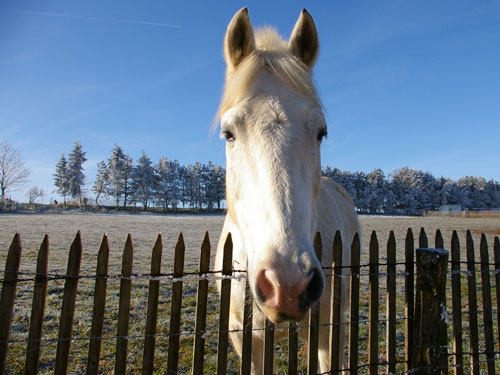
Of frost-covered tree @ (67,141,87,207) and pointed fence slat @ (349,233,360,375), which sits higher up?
frost-covered tree @ (67,141,87,207)

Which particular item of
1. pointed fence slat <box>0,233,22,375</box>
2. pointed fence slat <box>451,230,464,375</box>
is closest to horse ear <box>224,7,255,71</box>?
pointed fence slat <box>0,233,22,375</box>

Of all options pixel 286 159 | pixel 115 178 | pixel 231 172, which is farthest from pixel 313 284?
pixel 115 178

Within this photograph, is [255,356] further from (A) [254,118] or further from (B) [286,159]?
(A) [254,118]

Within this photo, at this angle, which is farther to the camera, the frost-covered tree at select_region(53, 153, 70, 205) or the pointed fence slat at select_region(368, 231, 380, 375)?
the frost-covered tree at select_region(53, 153, 70, 205)

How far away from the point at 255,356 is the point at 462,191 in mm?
111419

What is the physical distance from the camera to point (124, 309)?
210cm

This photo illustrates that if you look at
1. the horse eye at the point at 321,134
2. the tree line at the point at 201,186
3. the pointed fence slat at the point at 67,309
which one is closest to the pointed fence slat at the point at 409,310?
the horse eye at the point at 321,134

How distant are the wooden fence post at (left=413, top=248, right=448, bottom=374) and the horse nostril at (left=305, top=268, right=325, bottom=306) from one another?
165cm

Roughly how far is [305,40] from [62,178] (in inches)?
2698

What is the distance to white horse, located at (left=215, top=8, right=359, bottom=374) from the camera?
4.32 ft

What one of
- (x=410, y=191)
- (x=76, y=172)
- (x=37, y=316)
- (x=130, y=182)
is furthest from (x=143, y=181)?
(x=410, y=191)

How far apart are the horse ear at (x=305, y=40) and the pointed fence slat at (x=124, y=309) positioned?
2054mm

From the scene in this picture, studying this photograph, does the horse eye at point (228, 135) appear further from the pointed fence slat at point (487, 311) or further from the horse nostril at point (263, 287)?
the pointed fence slat at point (487, 311)

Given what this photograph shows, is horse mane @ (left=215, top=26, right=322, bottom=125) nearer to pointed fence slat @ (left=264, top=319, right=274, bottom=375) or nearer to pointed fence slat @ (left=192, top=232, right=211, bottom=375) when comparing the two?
pointed fence slat @ (left=192, top=232, right=211, bottom=375)
